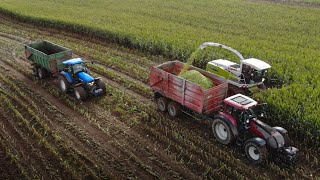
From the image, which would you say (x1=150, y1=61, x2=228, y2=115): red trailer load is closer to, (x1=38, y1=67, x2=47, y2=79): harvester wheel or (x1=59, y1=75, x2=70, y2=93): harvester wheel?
(x1=59, y1=75, x2=70, y2=93): harvester wheel

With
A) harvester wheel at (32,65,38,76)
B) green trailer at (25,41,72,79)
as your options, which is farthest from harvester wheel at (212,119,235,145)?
harvester wheel at (32,65,38,76)

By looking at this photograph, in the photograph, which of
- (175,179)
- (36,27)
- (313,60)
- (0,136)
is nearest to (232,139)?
(175,179)

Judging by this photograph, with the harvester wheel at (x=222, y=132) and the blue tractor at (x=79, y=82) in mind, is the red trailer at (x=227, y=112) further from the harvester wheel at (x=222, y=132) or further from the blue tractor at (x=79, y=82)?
the blue tractor at (x=79, y=82)

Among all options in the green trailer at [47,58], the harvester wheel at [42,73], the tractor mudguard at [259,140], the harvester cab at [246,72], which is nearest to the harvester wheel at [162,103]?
the harvester cab at [246,72]

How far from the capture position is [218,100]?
35.2 ft

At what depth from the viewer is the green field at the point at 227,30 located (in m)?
11.2

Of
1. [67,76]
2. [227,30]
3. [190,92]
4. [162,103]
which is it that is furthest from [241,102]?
[227,30]

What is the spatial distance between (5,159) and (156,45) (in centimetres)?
1204

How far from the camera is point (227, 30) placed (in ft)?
78.5

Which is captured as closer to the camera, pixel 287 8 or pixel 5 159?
pixel 5 159

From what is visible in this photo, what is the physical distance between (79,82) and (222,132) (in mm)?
6746

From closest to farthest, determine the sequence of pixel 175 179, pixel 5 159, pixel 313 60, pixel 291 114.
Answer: pixel 175 179
pixel 5 159
pixel 291 114
pixel 313 60

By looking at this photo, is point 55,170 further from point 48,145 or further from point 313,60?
point 313,60

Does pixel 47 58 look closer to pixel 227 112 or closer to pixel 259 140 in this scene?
pixel 227 112
